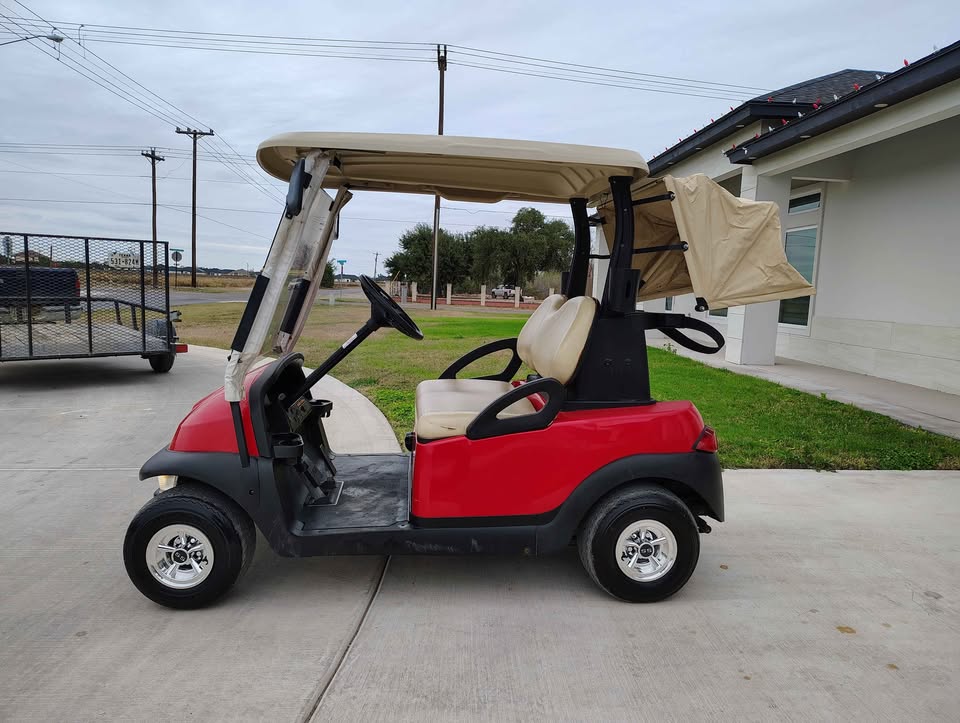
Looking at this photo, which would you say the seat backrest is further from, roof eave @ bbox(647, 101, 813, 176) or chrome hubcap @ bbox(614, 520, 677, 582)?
roof eave @ bbox(647, 101, 813, 176)

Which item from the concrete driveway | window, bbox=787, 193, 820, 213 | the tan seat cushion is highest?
window, bbox=787, 193, 820, 213

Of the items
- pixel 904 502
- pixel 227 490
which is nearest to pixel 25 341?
pixel 227 490

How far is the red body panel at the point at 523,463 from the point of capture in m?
2.72

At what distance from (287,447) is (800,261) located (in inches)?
418

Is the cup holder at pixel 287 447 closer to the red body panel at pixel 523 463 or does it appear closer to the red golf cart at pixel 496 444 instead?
the red golf cart at pixel 496 444

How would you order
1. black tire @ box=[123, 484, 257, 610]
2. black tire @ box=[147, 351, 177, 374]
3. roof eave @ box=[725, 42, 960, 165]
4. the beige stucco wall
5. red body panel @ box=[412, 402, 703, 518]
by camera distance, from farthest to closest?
black tire @ box=[147, 351, 177, 374], the beige stucco wall, roof eave @ box=[725, 42, 960, 165], red body panel @ box=[412, 402, 703, 518], black tire @ box=[123, 484, 257, 610]

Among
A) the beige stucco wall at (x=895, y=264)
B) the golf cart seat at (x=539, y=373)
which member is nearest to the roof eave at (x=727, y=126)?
A: the beige stucco wall at (x=895, y=264)

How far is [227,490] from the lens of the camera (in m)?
2.66

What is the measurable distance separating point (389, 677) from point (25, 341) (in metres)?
7.14

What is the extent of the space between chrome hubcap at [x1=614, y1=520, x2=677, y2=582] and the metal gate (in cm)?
708

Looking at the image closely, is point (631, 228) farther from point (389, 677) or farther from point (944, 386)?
point (944, 386)

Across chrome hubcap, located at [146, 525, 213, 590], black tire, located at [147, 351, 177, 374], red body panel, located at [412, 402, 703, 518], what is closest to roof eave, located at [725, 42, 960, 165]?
red body panel, located at [412, 402, 703, 518]

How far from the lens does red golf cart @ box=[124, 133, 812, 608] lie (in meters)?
2.64

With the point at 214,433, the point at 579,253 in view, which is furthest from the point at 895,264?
the point at 214,433
